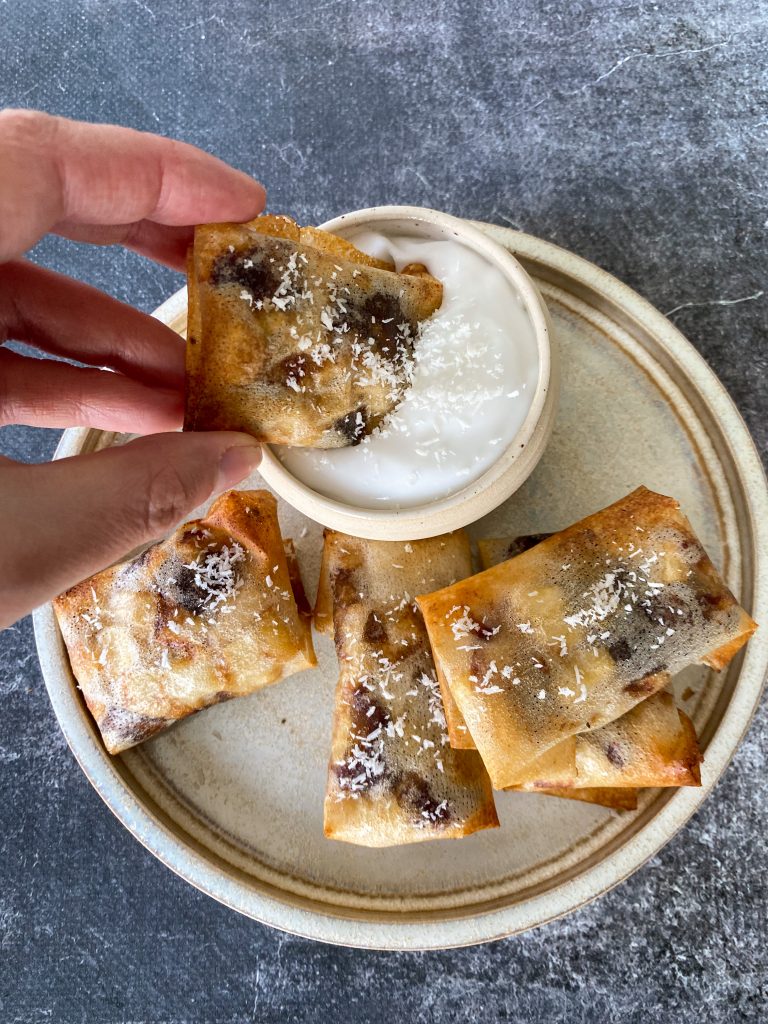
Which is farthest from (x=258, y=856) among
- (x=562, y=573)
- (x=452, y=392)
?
(x=452, y=392)

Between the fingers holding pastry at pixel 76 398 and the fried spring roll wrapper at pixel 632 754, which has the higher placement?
the fingers holding pastry at pixel 76 398

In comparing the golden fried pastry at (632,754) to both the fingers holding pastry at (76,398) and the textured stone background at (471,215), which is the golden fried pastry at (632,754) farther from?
the fingers holding pastry at (76,398)

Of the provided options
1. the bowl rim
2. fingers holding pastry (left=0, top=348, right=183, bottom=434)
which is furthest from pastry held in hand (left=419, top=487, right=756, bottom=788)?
fingers holding pastry (left=0, top=348, right=183, bottom=434)

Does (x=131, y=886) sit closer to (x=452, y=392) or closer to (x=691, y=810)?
(x=691, y=810)

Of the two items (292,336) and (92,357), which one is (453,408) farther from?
(92,357)

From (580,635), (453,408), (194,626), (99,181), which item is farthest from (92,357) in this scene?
(580,635)

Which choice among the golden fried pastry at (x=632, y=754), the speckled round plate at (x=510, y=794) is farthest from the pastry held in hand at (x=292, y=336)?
the golden fried pastry at (x=632, y=754)

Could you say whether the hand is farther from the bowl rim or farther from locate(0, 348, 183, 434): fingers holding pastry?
the bowl rim
